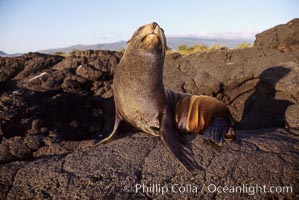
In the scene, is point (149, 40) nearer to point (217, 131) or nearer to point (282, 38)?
point (217, 131)

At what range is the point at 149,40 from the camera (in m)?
4.28

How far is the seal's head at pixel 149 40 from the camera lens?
13.8 ft

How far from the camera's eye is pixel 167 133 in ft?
13.3

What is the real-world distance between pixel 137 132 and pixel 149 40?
4.71 ft

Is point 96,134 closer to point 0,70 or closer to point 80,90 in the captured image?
point 80,90

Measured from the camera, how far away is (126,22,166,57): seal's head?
4203 mm

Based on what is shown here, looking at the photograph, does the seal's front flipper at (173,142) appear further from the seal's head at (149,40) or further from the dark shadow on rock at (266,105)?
the dark shadow on rock at (266,105)

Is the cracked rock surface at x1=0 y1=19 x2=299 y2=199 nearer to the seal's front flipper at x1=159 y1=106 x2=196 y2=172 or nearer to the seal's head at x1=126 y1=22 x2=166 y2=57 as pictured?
the seal's front flipper at x1=159 y1=106 x2=196 y2=172

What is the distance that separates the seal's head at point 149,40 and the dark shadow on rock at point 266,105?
314cm

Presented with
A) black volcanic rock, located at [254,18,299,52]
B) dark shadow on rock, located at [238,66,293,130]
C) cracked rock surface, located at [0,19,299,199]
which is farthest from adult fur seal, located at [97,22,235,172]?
black volcanic rock, located at [254,18,299,52]

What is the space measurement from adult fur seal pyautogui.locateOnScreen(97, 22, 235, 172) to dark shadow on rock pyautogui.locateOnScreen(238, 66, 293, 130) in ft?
7.21

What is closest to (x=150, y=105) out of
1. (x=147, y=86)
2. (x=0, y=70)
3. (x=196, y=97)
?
(x=147, y=86)

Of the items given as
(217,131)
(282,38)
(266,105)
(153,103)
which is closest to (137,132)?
(153,103)

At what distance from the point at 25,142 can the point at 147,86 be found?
2.06 m
